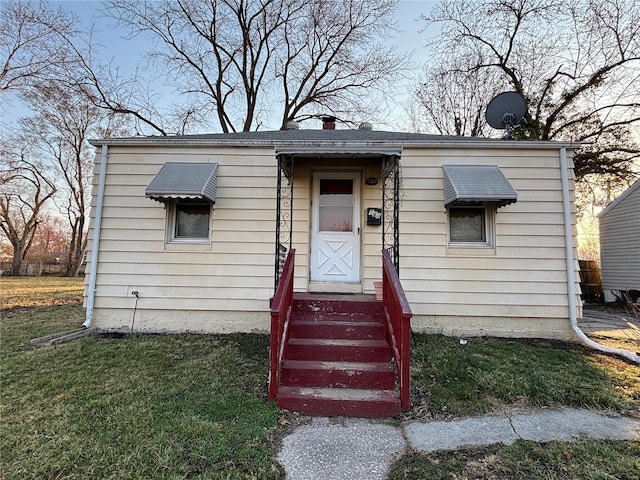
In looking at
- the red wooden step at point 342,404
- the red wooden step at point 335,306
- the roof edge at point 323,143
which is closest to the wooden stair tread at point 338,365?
the red wooden step at point 342,404

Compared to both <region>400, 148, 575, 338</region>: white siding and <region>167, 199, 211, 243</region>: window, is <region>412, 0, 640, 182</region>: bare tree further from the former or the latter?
<region>167, 199, 211, 243</region>: window

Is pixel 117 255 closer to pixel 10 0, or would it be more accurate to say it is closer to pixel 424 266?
pixel 424 266

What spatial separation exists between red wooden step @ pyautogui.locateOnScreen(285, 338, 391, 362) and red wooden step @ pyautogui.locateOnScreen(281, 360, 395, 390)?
0.18m

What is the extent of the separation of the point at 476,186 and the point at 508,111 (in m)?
2.56

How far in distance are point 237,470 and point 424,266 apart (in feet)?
13.2

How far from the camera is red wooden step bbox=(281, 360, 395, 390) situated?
327 centimetres

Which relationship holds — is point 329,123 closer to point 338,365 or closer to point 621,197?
point 338,365

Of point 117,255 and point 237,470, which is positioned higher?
point 117,255

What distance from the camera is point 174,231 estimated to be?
5.47 metres

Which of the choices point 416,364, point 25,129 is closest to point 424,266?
point 416,364

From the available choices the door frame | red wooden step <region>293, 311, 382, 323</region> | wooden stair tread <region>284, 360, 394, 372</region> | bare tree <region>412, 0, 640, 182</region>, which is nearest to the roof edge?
the door frame

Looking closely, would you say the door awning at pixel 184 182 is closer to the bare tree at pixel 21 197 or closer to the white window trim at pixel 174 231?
the white window trim at pixel 174 231

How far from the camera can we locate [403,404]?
3.02 m

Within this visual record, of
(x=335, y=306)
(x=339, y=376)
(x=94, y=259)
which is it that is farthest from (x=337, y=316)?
(x=94, y=259)
